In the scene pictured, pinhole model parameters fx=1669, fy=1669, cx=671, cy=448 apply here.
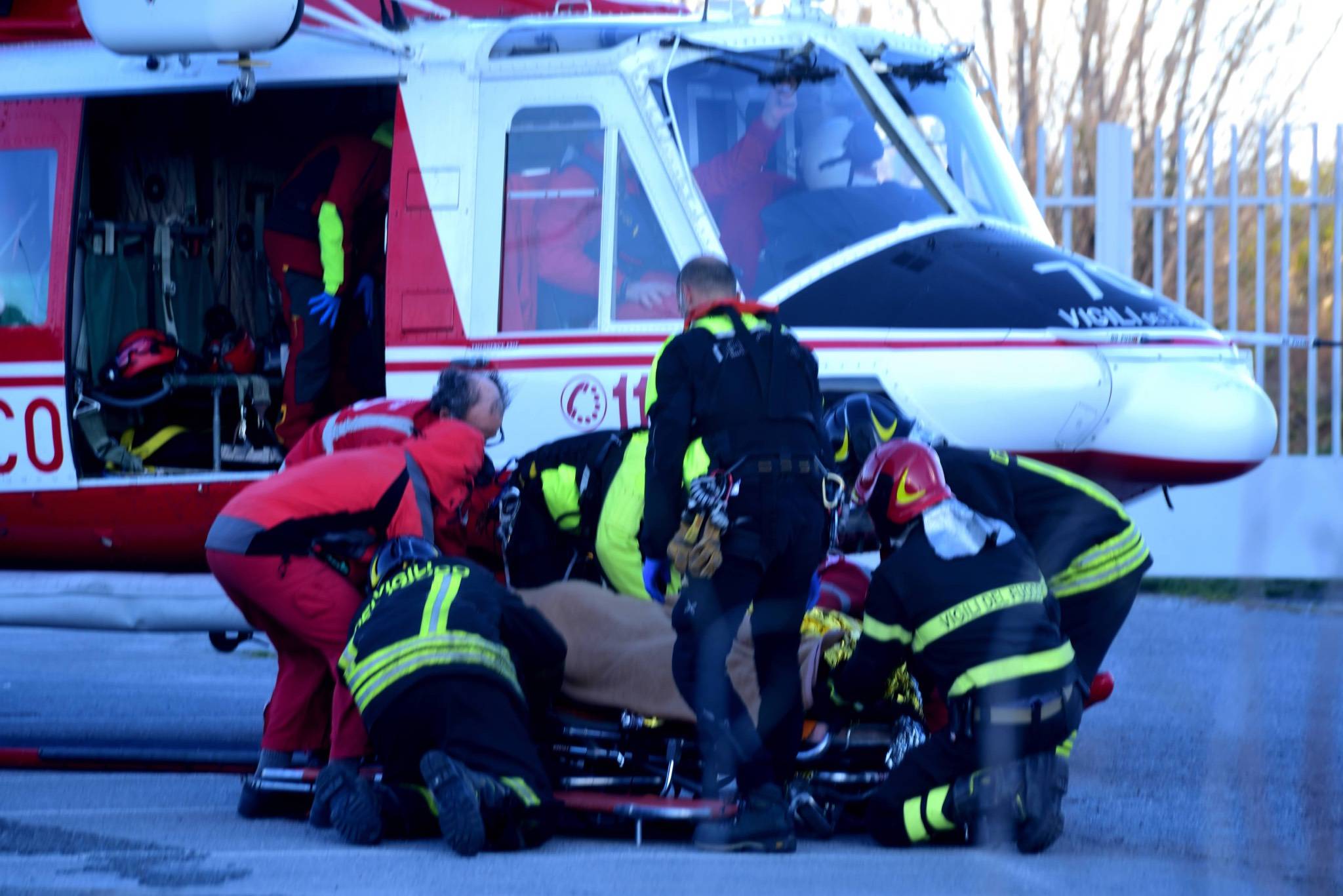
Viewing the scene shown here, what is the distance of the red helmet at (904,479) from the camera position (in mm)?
4984

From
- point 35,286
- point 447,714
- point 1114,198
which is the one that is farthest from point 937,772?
point 1114,198

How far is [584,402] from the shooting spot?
20.3 ft

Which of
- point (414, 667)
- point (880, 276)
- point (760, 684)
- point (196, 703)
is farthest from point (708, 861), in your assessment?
point (196, 703)

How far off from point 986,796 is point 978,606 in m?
0.54

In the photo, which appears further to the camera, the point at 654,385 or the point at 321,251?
the point at 321,251

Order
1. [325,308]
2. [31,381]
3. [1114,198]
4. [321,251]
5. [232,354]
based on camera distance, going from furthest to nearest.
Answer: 1. [1114,198]
2. [232,354]
3. [321,251]
4. [325,308]
5. [31,381]

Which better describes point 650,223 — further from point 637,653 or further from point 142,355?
point 142,355

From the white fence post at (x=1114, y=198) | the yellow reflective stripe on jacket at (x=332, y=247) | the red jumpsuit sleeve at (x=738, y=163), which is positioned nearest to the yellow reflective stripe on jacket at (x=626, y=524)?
the red jumpsuit sleeve at (x=738, y=163)

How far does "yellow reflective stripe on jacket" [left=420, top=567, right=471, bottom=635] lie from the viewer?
4922 mm

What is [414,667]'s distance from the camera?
4.86 metres

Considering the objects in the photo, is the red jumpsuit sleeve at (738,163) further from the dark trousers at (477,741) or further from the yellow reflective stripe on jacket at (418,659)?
the dark trousers at (477,741)

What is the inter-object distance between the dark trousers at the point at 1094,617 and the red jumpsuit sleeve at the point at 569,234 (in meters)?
2.10

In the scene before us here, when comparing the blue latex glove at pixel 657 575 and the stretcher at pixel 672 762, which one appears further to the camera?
the blue latex glove at pixel 657 575

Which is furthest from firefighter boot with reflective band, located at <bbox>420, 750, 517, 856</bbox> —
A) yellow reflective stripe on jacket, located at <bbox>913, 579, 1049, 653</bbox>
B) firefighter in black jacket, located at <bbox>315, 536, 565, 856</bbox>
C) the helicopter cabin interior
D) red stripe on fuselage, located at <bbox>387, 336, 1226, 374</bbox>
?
the helicopter cabin interior
